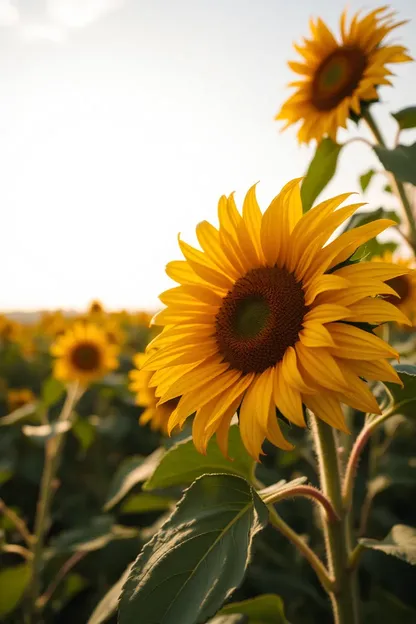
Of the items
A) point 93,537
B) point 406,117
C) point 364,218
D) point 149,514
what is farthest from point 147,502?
point 406,117

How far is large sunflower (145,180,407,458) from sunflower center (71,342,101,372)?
3.77 meters

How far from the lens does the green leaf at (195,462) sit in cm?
158

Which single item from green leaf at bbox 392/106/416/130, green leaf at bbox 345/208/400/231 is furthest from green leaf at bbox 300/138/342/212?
green leaf at bbox 392/106/416/130

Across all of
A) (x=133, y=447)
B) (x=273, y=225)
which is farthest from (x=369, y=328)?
(x=133, y=447)

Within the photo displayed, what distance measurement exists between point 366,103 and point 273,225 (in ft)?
4.59

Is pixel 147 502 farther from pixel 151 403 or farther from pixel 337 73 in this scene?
pixel 337 73

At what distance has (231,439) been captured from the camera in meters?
1.58

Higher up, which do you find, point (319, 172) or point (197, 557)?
point (319, 172)

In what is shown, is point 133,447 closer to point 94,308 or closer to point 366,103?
point 94,308

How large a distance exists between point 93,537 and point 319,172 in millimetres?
2343

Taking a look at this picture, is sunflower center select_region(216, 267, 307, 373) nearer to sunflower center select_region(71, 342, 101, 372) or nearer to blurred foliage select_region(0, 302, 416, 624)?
blurred foliage select_region(0, 302, 416, 624)

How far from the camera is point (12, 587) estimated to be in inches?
125

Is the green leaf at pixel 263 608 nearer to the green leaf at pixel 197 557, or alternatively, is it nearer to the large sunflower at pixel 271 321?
the green leaf at pixel 197 557

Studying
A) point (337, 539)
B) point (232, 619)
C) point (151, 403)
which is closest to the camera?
point (337, 539)
